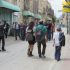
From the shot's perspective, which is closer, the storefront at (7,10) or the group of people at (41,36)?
the group of people at (41,36)

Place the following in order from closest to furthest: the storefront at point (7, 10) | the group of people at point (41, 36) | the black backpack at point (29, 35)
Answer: the group of people at point (41, 36) → the black backpack at point (29, 35) → the storefront at point (7, 10)

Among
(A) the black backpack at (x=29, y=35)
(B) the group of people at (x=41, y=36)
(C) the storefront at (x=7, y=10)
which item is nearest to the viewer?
(B) the group of people at (x=41, y=36)

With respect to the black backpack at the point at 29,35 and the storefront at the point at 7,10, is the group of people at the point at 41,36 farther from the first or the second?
the storefront at the point at 7,10

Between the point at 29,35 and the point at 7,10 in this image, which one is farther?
the point at 7,10

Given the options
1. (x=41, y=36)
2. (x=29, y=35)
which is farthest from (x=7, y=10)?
→ (x=41, y=36)

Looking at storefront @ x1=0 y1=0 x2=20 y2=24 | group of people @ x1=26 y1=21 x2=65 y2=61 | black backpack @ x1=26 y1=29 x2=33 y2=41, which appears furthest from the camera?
storefront @ x1=0 y1=0 x2=20 y2=24

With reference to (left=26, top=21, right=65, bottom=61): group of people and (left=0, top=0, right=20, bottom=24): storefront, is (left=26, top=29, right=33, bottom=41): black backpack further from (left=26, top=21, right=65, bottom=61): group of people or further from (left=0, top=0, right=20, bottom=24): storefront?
(left=0, top=0, right=20, bottom=24): storefront

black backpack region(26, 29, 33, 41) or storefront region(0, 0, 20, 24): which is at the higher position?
storefront region(0, 0, 20, 24)

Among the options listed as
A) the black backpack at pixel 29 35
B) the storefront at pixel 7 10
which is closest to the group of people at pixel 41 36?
the black backpack at pixel 29 35

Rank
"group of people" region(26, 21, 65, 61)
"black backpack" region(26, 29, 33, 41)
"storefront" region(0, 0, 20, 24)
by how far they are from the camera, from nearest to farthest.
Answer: "group of people" region(26, 21, 65, 61), "black backpack" region(26, 29, 33, 41), "storefront" region(0, 0, 20, 24)

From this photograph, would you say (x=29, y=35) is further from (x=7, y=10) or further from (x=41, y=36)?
(x=7, y=10)

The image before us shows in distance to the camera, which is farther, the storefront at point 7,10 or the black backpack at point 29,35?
the storefront at point 7,10

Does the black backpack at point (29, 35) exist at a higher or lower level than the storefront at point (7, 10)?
lower

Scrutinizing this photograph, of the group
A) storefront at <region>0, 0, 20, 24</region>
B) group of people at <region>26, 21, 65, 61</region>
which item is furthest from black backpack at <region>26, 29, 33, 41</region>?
storefront at <region>0, 0, 20, 24</region>
